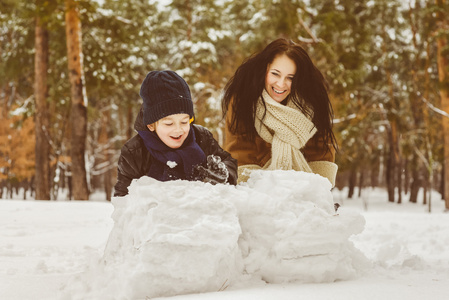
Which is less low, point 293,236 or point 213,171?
point 213,171

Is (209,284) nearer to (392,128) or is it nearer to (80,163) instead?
(80,163)

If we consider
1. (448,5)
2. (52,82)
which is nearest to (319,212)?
(448,5)

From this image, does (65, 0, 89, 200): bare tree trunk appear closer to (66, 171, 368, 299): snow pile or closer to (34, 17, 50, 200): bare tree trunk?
(34, 17, 50, 200): bare tree trunk

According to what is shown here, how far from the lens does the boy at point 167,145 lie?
8.71ft

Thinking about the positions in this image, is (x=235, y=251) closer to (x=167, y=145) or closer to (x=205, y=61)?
(x=167, y=145)

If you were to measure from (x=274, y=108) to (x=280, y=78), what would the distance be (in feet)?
0.98

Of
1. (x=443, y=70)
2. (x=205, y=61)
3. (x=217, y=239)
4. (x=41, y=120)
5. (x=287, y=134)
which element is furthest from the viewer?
(x=205, y=61)

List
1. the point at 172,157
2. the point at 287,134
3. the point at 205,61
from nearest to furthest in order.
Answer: the point at 172,157
the point at 287,134
the point at 205,61

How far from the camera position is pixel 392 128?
70.4 ft

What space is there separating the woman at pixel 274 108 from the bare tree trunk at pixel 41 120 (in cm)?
1194

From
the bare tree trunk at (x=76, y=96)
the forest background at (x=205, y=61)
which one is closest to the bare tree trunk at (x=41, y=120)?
the forest background at (x=205, y=61)

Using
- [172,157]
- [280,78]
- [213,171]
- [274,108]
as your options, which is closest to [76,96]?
[280,78]

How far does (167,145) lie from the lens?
2.73 metres

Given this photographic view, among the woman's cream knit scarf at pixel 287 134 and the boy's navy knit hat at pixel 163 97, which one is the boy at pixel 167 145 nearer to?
the boy's navy knit hat at pixel 163 97
